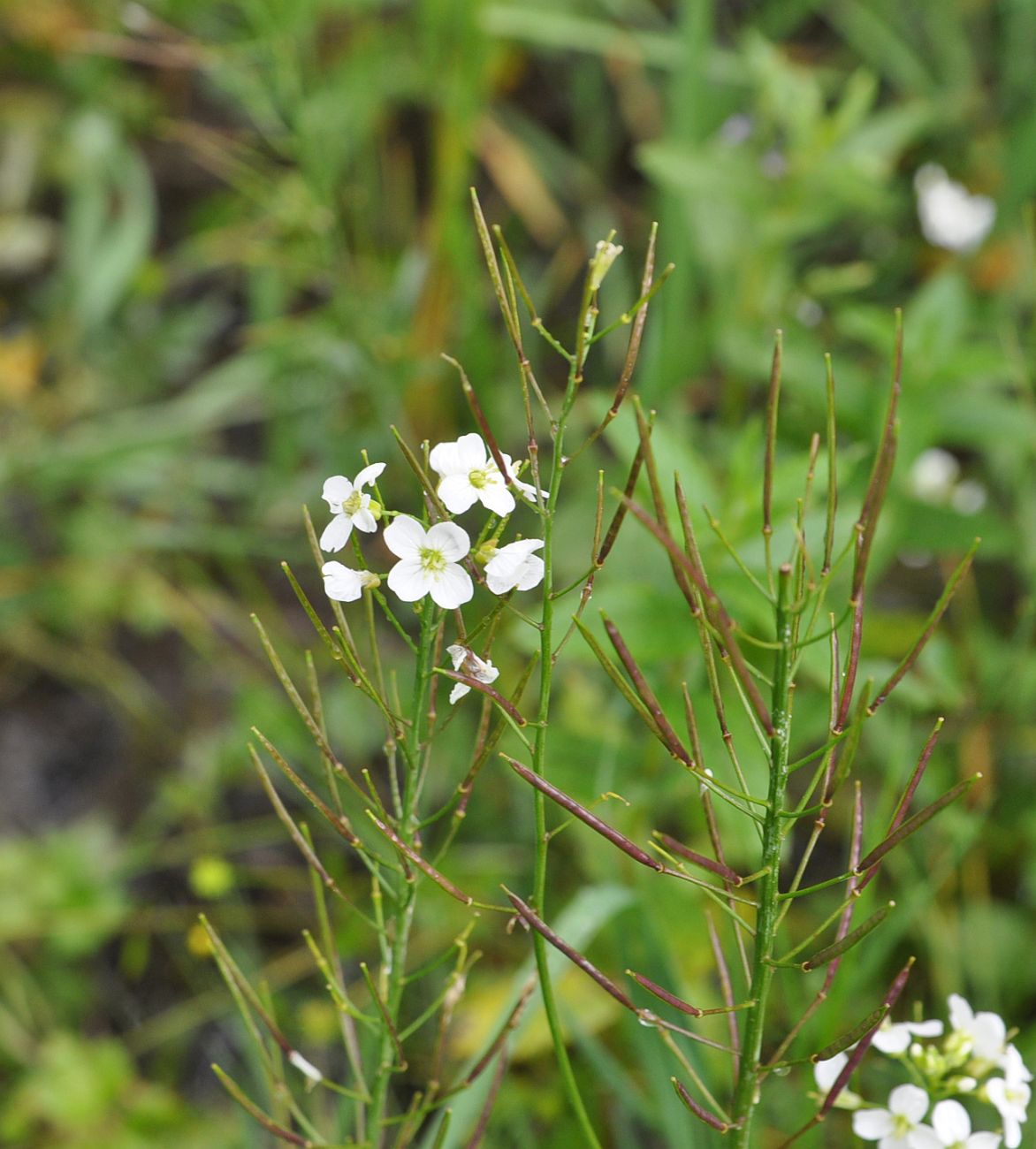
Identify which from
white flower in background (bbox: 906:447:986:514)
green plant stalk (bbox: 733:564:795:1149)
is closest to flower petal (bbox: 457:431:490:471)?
green plant stalk (bbox: 733:564:795:1149)

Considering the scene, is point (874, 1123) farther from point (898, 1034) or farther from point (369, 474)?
point (369, 474)

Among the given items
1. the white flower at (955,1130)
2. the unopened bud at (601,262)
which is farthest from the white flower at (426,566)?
the white flower at (955,1130)

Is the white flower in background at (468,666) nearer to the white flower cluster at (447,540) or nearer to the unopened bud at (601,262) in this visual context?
the white flower cluster at (447,540)

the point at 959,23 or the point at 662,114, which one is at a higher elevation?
the point at 959,23

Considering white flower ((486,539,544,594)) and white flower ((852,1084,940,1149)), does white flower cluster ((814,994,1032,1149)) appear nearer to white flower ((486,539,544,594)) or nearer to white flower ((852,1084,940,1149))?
white flower ((852,1084,940,1149))

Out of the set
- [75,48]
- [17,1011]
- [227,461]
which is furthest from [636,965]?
[75,48]

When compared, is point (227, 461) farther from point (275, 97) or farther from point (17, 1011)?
point (17, 1011)
